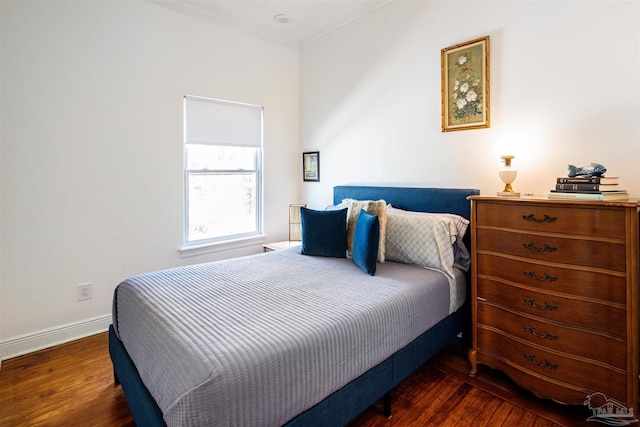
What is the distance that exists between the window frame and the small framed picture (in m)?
0.55

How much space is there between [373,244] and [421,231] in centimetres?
39

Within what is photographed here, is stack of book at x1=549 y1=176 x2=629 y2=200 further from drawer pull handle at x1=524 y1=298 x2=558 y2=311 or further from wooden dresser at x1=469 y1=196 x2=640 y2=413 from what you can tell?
drawer pull handle at x1=524 y1=298 x2=558 y2=311

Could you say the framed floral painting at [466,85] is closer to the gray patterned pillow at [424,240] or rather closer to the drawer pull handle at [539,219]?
→ the gray patterned pillow at [424,240]

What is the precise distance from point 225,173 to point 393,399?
2.66 meters

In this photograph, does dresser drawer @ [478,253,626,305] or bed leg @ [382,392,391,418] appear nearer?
dresser drawer @ [478,253,626,305]

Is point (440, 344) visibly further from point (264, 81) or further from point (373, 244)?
point (264, 81)

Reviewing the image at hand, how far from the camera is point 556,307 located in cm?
177

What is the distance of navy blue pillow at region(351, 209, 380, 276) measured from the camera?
2.19 metres

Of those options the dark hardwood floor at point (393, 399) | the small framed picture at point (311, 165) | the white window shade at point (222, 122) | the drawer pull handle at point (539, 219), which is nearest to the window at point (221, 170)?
the white window shade at point (222, 122)

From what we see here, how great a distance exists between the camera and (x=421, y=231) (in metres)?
2.33

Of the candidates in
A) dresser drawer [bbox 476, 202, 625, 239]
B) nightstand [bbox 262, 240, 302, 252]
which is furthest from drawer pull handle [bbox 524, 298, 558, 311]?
nightstand [bbox 262, 240, 302, 252]

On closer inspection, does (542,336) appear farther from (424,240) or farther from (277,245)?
(277,245)

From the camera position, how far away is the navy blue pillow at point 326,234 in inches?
102

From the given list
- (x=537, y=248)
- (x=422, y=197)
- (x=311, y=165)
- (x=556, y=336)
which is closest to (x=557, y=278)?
(x=537, y=248)
